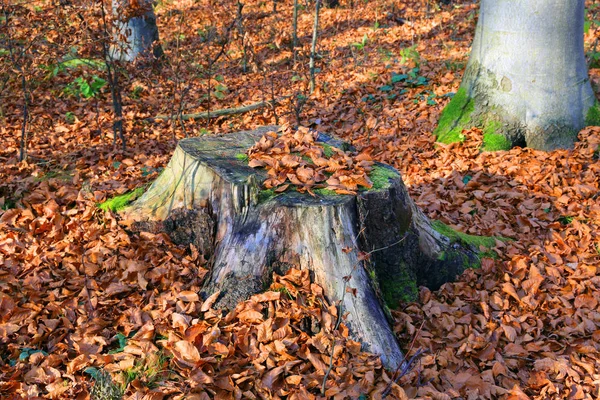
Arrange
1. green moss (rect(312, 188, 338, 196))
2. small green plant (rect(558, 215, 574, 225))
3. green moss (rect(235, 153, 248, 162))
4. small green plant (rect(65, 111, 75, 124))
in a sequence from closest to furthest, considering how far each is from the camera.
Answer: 1. green moss (rect(312, 188, 338, 196))
2. green moss (rect(235, 153, 248, 162))
3. small green plant (rect(558, 215, 574, 225))
4. small green plant (rect(65, 111, 75, 124))

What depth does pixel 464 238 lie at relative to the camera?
165 inches

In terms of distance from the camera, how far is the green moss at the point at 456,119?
6070 millimetres

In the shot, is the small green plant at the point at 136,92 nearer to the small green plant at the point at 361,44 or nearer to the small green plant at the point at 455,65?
the small green plant at the point at 361,44

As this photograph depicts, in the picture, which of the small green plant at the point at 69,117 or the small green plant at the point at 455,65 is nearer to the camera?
the small green plant at the point at 69,117

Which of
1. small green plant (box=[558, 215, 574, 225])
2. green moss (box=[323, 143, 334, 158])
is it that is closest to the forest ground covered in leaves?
small green plant (box=[558, 215, 574, 225])

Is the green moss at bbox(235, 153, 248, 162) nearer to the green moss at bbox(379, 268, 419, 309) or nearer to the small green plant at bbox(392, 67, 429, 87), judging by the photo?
the green moss at bbox(379, 268, 419, 309)

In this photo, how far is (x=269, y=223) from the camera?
3.14 meters

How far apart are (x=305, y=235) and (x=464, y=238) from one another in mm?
1709

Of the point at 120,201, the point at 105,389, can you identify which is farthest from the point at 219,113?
the point at 105,389

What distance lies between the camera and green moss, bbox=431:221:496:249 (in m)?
4.03

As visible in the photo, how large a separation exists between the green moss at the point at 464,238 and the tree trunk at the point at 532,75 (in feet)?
6.18

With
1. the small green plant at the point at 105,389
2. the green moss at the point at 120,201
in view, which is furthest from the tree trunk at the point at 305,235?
the small green plant at the point at 105,389

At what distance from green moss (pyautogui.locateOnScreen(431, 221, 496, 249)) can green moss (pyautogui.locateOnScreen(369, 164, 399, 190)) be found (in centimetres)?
71

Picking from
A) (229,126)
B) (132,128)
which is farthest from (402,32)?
(132,128)
